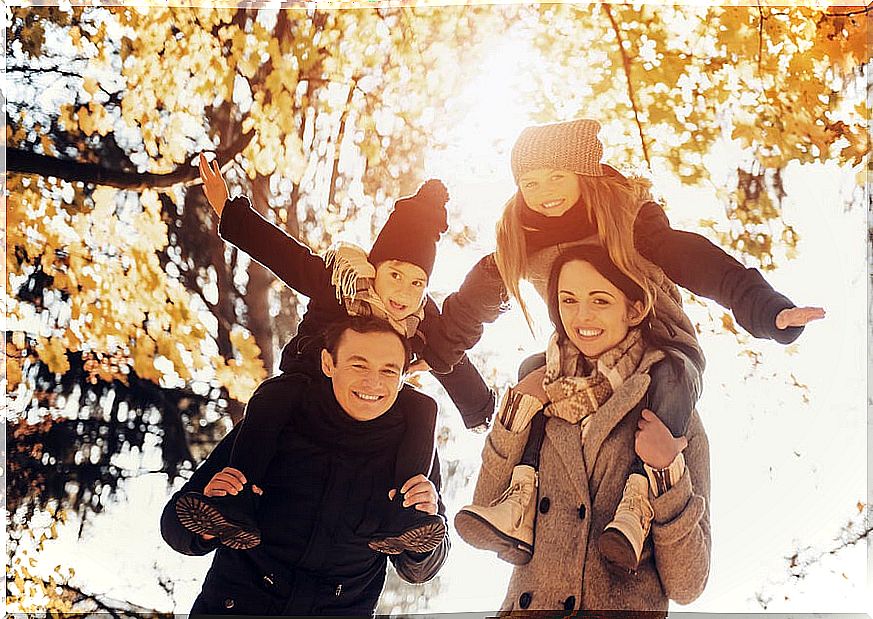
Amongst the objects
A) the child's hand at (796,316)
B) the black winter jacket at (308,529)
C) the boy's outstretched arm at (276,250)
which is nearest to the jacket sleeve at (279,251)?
the boy's outstretched arm at (276,250)

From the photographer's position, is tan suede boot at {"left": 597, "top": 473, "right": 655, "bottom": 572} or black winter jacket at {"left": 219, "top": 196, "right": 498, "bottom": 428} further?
black winter jacket at {"left": 219, "top": 196, "right": 498, "bottom": 428}

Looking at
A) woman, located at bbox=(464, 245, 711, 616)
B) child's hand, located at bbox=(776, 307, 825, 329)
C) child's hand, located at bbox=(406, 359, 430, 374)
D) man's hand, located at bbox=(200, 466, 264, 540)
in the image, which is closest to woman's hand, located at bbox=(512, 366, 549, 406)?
woman, located at bbox=(464, 245, 711, 616)

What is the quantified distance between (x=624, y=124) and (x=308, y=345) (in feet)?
3.61

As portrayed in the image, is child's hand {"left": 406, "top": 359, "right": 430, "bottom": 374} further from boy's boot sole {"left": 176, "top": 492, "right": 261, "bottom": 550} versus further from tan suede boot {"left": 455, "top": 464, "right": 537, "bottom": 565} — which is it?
boy's boot sole {"left": 176, "top": 492, "right": 261, "bottom": 550}

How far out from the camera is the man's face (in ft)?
7.56

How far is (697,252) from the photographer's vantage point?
2.32 meters

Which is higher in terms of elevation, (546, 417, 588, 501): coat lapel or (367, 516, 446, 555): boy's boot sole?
(546, 417, 588, 501): coat lapel

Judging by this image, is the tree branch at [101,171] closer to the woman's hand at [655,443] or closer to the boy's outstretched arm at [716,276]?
the boy's outstretched arm at [716,276]

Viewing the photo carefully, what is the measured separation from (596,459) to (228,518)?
3.37 feet

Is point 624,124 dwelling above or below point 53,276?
above

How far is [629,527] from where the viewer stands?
87.8 inches

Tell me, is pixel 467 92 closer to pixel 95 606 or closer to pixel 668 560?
pixel 668 560

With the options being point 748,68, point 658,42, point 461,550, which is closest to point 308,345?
point 461,550

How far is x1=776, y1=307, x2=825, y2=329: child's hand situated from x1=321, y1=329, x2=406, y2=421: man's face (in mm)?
1074
